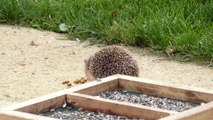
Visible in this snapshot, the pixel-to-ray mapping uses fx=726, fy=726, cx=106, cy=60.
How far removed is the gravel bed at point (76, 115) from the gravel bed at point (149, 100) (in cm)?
29

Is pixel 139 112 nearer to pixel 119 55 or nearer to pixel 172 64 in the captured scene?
pixel 119 55

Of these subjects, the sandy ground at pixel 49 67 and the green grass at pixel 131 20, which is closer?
the sandy ground at pixel 49 67

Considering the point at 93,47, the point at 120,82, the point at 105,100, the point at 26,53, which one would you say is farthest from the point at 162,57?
the point at 105,100

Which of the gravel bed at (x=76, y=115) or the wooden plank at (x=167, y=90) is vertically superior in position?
the wooden plank at (x=167, y=90)

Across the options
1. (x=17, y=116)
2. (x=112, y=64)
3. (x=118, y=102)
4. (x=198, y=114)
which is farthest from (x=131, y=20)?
(x=17, y=116)

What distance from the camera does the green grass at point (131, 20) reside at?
746cm

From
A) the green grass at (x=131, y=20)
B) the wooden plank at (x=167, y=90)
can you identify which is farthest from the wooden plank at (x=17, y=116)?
the green grass at (x=131, y=20)

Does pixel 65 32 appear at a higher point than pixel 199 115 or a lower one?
higher

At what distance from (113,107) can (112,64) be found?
5.50 feet

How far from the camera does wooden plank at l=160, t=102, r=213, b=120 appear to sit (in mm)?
3812

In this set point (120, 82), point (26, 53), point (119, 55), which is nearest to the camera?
point (120, 82)

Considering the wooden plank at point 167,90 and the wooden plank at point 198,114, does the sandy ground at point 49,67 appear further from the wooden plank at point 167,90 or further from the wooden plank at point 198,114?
the wooden plank at point 198,114

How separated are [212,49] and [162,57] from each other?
1.98 feet

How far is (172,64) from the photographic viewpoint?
7223 millimetres
